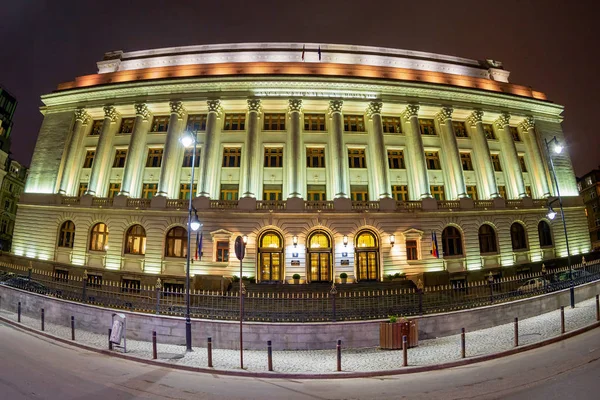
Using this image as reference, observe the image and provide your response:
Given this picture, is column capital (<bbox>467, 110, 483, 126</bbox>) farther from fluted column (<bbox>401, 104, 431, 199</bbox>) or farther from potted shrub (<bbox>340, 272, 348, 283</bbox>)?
potted shrub (<bbox>340, 272, 348, 283</bbox>)

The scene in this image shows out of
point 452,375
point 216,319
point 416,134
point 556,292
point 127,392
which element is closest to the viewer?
point 127,392

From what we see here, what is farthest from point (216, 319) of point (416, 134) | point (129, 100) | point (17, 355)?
point (129, 100)

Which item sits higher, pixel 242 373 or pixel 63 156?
pixel 63 156

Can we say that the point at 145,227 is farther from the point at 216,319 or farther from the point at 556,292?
the point at 556,292

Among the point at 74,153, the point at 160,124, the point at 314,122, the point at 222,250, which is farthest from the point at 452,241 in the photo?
the point at 74,153

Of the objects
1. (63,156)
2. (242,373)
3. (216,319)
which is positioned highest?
(63,156)

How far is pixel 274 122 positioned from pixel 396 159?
40.2 feet

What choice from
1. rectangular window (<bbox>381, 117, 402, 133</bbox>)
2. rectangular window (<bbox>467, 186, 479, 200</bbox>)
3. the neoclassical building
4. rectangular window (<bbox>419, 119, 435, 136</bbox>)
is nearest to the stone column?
the neoclassical building

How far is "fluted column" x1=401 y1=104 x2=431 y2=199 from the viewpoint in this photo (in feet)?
85.4

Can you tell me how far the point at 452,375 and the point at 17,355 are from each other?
13.2 m

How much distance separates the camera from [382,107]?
27953mm

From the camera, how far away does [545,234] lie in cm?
2838

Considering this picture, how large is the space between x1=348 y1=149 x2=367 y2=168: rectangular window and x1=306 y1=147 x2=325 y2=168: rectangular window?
8.46ft

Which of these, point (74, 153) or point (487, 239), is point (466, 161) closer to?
point (487, 239)
